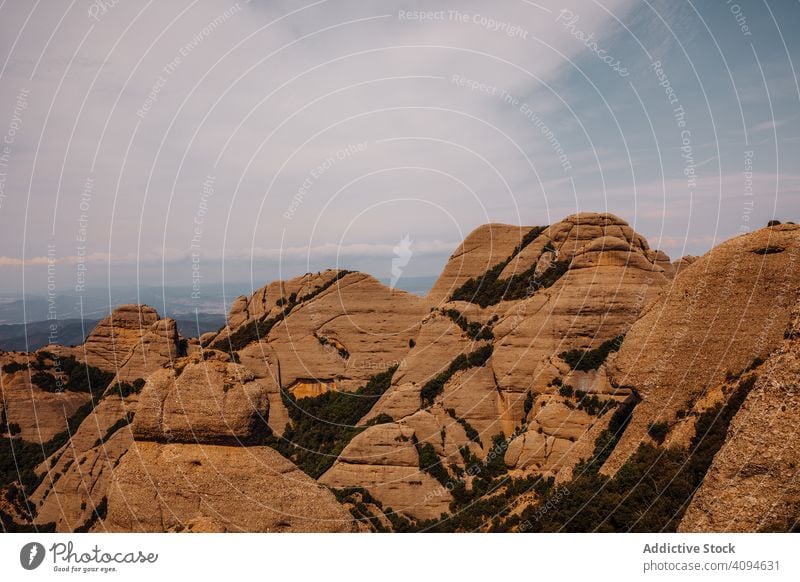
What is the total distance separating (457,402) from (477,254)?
18.4m

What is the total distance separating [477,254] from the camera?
50.5 metres

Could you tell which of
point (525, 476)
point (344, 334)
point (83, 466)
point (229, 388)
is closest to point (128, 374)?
point (83, 466)

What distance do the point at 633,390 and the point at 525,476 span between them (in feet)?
27.8

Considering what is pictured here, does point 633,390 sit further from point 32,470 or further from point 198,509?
point 32,470

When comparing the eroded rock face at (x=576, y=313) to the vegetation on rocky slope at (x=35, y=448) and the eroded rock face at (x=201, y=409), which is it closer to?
the eroded rock face at (x=201, y=409)

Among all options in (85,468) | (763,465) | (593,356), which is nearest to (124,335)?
(85,468)

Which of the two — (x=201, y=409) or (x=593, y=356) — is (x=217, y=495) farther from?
(x=593, y=356)

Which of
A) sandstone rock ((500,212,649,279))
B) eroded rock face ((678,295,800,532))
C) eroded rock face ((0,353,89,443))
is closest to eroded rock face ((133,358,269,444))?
eroded rock face ((678,295,800,532))

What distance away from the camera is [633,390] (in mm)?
24188

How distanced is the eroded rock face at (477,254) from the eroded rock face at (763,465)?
1375 inches
